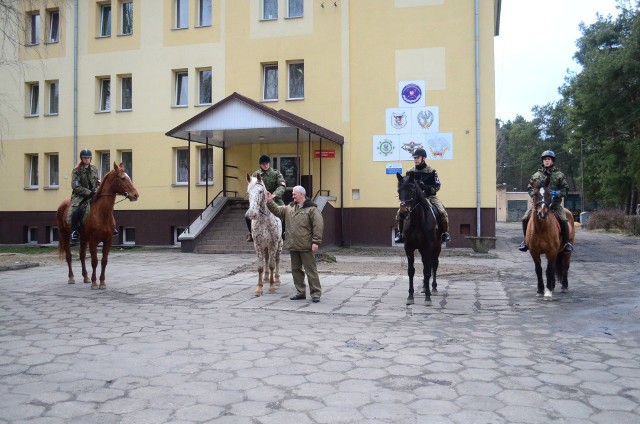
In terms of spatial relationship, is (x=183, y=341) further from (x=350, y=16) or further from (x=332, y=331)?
(x=350, y=16)

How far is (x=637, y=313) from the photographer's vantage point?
7820 mm

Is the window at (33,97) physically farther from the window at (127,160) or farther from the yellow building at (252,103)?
the window at (127,160)

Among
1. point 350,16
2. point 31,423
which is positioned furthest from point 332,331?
point 350,16

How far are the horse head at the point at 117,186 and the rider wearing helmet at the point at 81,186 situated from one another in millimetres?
514

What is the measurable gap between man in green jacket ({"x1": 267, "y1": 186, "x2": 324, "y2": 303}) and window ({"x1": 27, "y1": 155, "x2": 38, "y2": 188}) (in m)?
22.1

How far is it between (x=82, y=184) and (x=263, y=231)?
4079mm

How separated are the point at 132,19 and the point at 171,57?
9.68ft

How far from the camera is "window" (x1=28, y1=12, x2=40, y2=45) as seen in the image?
27188 millimetres

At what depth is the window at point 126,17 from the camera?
83.9ft

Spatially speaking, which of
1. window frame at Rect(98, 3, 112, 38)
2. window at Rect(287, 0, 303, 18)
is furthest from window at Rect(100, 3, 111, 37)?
window at Rect(287, 0, 303, 18)

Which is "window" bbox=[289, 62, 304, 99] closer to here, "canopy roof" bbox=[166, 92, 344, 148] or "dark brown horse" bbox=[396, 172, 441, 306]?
"canopy roof" bbox=[166, 92, 344, 148]

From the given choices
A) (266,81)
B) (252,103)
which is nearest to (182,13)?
(266,81)

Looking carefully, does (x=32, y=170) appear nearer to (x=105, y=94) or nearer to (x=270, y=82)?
(x=105, y=94)

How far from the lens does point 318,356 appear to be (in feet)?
18.4
